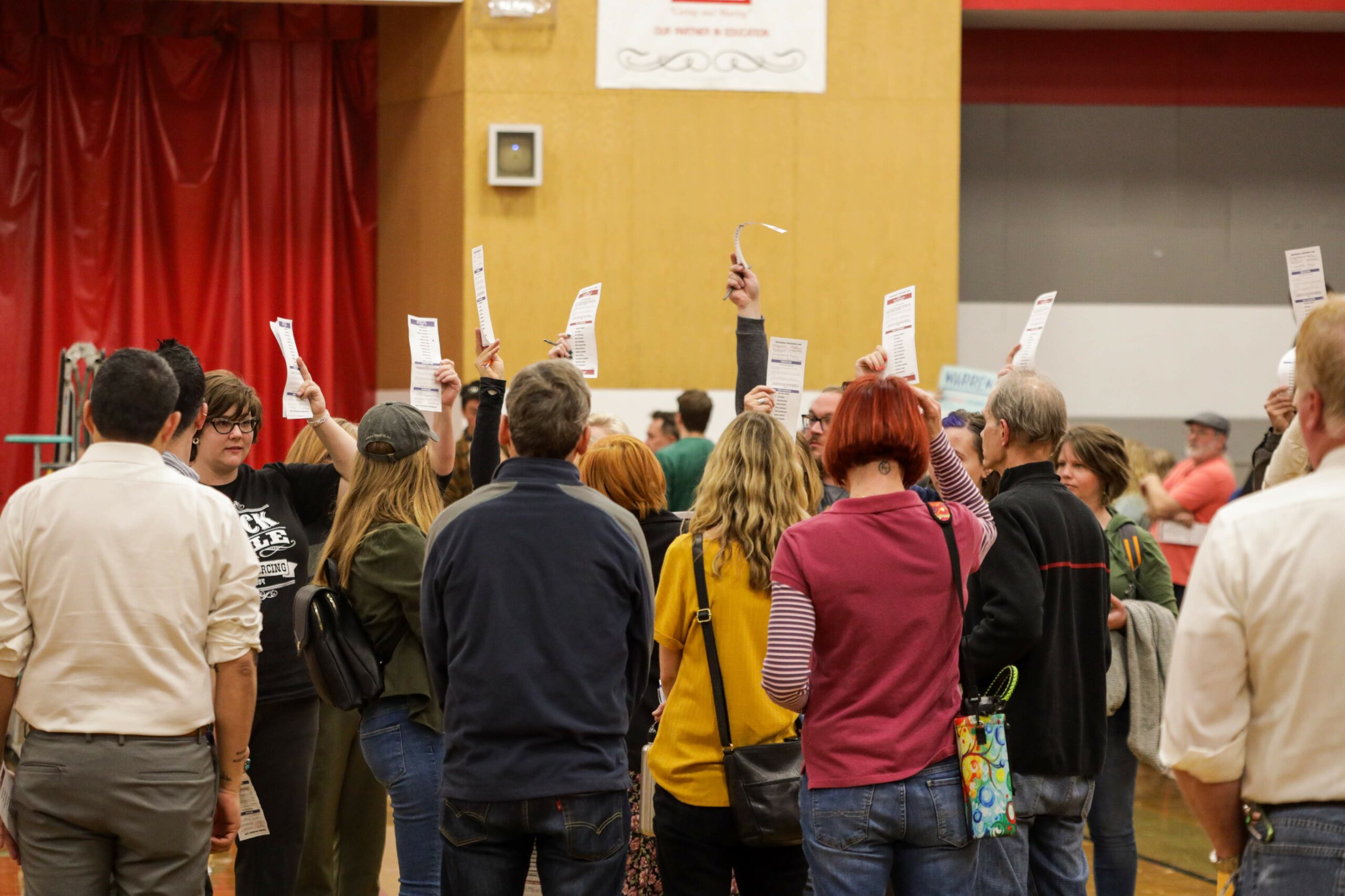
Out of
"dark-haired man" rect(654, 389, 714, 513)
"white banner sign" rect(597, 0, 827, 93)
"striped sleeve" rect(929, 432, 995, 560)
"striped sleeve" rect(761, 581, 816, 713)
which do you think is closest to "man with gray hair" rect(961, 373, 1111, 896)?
"striped sleeve" rect(929, 432, 995, 560)

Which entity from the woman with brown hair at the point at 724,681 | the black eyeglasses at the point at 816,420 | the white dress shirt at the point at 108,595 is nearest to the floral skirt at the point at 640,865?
the woman with brown hair at the point at 724,681

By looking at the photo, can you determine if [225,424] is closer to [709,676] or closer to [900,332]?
[709,676]

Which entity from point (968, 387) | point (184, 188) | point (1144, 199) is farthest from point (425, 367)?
point (1144, 199)

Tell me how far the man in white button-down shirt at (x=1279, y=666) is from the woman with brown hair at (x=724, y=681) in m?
1.03

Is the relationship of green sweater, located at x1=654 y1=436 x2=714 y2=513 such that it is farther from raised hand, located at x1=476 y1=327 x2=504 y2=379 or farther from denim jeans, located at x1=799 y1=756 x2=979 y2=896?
denim jeans, located at x1=799 y1=756 x2=979 y2=896

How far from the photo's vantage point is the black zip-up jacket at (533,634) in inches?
93.0

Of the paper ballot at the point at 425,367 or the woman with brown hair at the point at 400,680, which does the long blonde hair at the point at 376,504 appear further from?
the paper ballot at the point at 425,367

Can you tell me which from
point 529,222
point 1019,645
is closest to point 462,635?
point 1019,645

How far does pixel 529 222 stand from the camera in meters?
7.84

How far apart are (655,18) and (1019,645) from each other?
5.90 m

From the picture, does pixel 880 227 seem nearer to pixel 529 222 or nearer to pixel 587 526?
pixel 529 222

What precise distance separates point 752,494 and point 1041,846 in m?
1.03

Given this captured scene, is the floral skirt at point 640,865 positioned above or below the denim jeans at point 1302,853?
below

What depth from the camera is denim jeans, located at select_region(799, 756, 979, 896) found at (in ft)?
7.67
